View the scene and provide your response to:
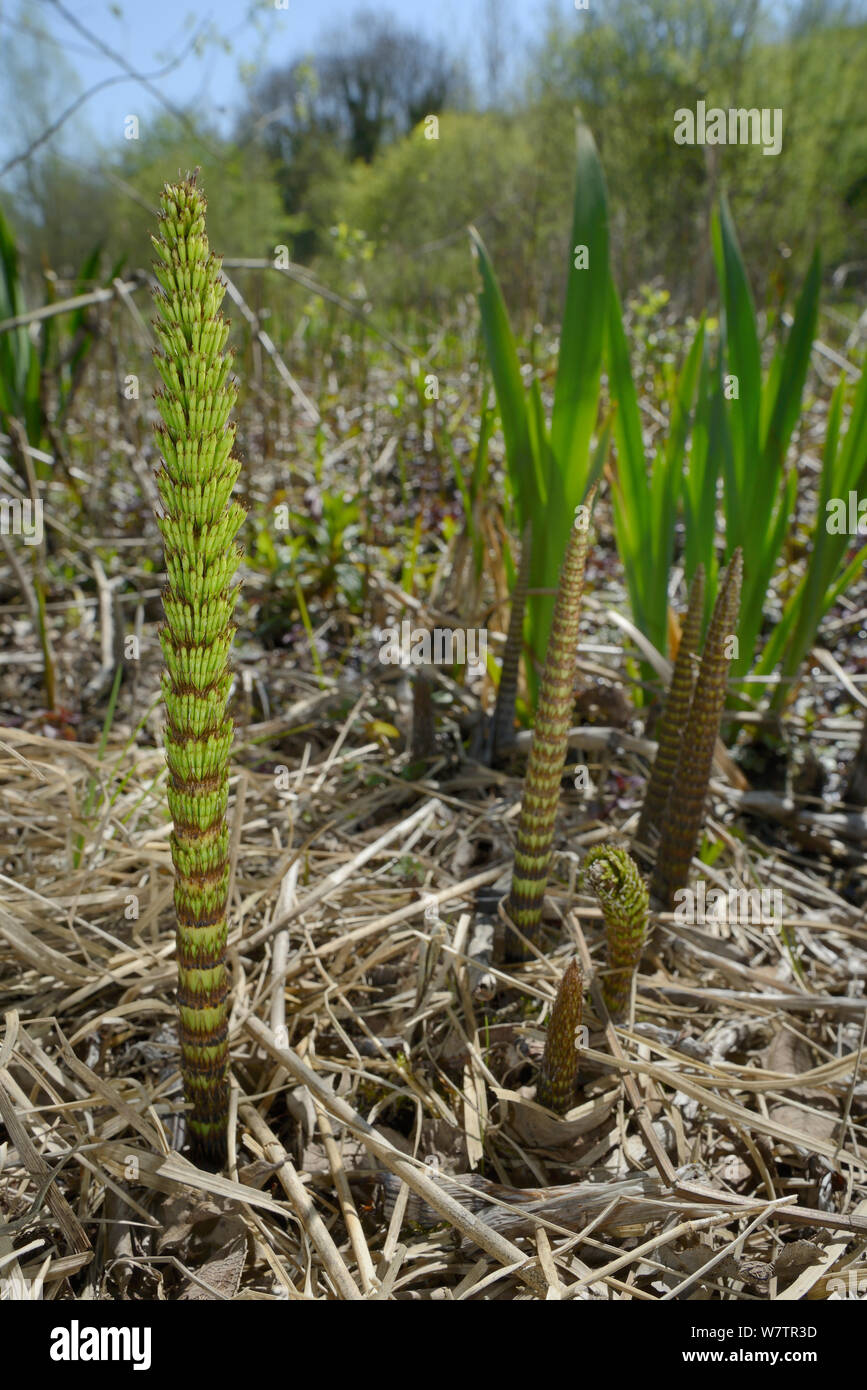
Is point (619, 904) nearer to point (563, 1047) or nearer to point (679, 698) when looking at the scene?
point (563, 1047)

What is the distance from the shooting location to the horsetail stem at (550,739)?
3.49 ft

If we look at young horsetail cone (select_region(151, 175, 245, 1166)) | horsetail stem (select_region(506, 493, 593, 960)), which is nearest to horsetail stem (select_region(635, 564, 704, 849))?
horsetail stem (select_region(506, 493, 593, 960))

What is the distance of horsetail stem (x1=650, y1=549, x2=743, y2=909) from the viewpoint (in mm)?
1262

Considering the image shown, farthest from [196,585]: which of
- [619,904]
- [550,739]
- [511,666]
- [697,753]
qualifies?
[511,666]

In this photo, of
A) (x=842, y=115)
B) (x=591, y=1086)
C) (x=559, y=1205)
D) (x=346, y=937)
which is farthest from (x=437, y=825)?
(x=842, y=115)

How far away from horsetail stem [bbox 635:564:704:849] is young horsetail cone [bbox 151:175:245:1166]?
835 mm

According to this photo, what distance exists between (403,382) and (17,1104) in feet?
11.7

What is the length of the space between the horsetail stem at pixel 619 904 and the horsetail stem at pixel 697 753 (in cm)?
27

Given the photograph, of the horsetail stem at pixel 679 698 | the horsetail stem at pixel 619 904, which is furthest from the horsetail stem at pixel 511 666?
the horsetail stem at pixel 619 904

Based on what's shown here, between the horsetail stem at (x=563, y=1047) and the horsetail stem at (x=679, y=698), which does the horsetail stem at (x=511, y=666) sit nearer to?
the horsetail stem at (x=679, y=698)

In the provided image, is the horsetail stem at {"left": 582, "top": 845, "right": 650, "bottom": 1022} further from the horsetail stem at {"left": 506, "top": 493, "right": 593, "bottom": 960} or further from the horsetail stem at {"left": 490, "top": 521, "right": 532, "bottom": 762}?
the horsetail stem at {"left": 490, "top": 521, "right": 532, "bottom": 762}

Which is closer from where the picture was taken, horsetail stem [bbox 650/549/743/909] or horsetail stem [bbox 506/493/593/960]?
horsetail stem [bbox 506/493/593/960]

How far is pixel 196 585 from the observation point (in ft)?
2.48

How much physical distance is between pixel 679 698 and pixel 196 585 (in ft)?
3.04
